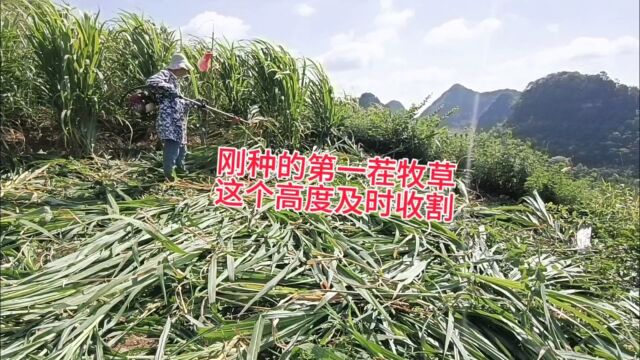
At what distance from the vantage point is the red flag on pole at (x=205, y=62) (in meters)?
3.53

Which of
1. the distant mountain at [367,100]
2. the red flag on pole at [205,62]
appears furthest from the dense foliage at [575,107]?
the red flag on pole at [205,62]

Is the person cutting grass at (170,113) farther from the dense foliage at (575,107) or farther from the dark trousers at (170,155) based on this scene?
the dense foliage at (575,107)

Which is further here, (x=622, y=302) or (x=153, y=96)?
(x=153, y=96)

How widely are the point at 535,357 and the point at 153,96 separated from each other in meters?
2.53

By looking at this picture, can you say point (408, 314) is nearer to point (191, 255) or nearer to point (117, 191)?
point (191, 255)

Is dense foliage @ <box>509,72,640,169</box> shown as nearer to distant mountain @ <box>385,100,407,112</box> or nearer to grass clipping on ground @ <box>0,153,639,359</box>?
distant mountain @ <box>385,100,407,112</box>

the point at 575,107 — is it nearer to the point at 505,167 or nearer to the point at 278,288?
the point at 505,167

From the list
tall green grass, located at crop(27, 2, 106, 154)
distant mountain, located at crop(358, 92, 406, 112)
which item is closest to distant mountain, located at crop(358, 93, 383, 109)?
distant mountain, located at crop(358, 92, 406, 112)

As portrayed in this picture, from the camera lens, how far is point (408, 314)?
177 cm

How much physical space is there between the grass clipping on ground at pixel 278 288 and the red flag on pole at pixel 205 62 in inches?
54.7

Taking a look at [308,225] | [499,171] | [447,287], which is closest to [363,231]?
[308,225]
